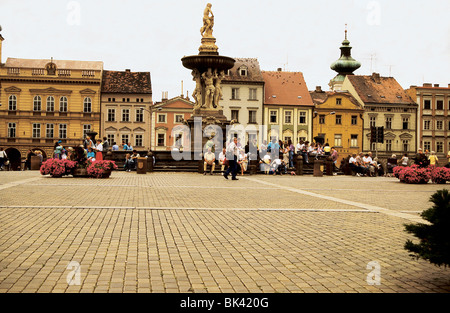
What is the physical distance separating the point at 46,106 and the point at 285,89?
104 ft

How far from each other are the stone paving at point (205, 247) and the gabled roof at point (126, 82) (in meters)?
58.1

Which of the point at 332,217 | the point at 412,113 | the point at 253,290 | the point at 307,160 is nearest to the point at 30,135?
the point at 307,160

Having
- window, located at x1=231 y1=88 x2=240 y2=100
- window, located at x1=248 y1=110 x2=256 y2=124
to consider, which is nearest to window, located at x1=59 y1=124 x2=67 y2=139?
window, located at x1=231 y1=88 x2=240 y2=100

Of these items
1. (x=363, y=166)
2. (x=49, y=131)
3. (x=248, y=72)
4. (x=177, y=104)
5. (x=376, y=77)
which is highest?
(x=376, y=77)

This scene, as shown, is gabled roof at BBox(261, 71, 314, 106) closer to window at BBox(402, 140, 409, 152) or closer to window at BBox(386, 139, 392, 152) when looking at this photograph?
window at BBox(386, 139, 392, 152)

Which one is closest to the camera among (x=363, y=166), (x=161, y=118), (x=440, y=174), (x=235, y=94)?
(x=440, y=174)

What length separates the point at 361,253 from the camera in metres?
6.84

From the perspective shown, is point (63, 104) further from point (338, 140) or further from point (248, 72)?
point (338, 140)

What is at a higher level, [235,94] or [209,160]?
[235,94]

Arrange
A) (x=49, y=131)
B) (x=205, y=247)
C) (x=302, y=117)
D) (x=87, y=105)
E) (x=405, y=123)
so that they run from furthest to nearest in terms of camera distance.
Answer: (x=405, y=123)
(x=302, y=117)
(x=87, y=105)
(x=49, y=131)
(x=205, y=247)

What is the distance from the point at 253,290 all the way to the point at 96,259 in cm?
213

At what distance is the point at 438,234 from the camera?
15.8ft

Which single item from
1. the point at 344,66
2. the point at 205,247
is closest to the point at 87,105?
the point at 344,66
